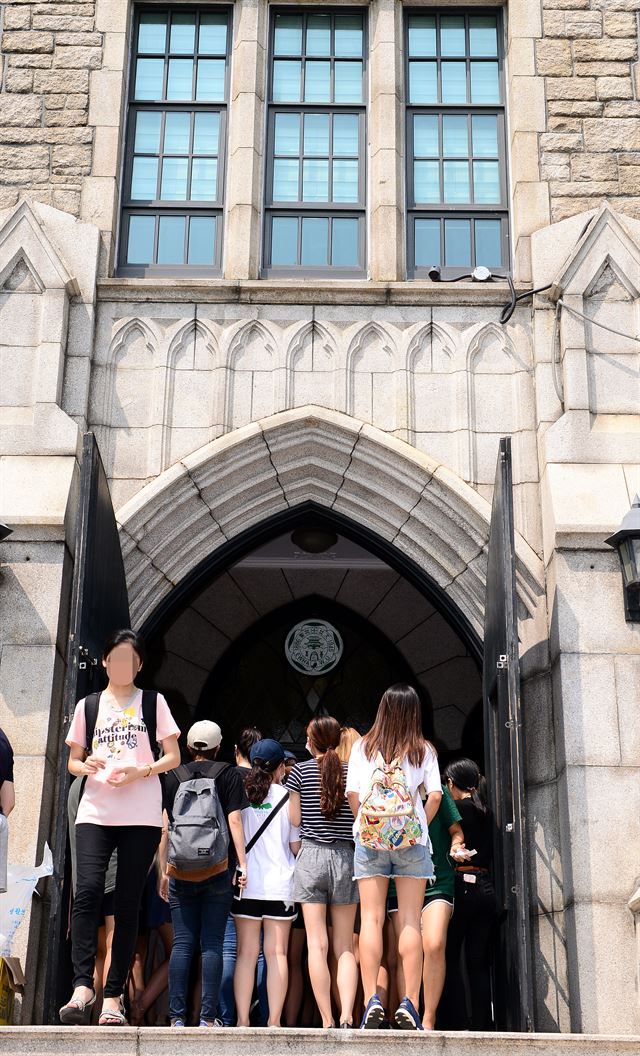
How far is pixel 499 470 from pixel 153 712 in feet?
8.02

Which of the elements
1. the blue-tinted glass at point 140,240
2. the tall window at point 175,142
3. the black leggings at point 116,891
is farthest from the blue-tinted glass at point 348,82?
the black leggings at point 116,891

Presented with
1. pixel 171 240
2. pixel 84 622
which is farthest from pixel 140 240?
pixel 84 622

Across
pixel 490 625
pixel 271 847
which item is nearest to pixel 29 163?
pixel 490 625

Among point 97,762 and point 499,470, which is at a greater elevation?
point 499,470

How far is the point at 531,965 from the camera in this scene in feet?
22.2

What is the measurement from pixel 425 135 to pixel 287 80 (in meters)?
1.04

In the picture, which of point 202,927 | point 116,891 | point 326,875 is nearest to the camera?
point 116,891

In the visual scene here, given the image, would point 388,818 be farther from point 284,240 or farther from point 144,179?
point 144,179

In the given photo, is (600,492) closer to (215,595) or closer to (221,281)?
(221,281)

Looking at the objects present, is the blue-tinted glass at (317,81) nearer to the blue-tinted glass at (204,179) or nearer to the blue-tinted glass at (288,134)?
the blue-tinted glass at (288,134)

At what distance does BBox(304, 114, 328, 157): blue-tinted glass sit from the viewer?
909 centimetres

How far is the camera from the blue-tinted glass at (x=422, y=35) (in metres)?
9.33

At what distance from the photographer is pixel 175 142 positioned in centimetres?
912

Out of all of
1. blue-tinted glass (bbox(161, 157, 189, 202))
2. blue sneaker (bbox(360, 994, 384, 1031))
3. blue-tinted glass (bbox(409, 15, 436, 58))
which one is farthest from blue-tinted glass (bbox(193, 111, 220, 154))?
blue sneaker (bbox(360, 994, 384, 1031))
